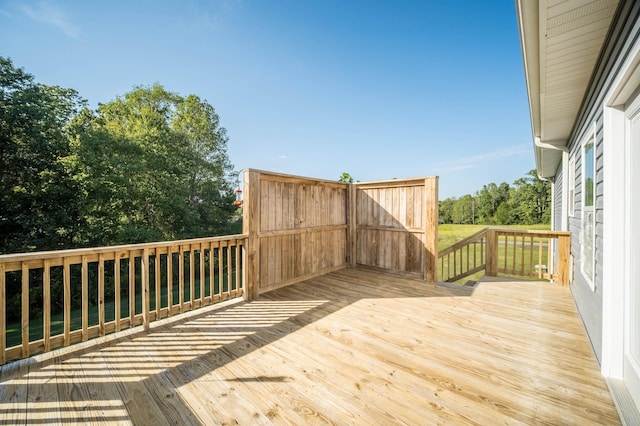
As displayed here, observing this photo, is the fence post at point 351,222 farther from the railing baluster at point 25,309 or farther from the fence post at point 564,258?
the railing baluster at point 25,309

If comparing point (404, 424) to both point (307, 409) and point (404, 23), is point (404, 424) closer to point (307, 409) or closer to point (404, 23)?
point (307, 409)

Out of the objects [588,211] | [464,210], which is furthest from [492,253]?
[464,210]

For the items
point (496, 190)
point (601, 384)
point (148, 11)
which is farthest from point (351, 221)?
point (496, 190)

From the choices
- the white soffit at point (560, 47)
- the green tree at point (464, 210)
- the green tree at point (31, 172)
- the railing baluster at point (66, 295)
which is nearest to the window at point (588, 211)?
the white soffit at point (560, 47)

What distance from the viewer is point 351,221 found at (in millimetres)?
5715

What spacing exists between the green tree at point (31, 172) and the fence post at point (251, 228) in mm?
9301

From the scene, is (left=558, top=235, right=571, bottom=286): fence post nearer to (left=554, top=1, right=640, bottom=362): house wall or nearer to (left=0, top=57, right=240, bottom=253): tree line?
(left=554, top=1, right=640, bottom=362): house wall

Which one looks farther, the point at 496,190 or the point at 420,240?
the point at 496,190

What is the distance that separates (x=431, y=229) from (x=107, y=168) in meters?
12.5

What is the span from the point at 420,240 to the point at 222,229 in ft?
39.2

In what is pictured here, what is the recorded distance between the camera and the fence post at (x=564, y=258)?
4305 millimetres

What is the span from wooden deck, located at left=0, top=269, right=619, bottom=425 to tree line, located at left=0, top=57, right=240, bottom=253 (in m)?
9.73

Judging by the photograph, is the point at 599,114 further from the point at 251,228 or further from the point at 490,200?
the point at 490,200

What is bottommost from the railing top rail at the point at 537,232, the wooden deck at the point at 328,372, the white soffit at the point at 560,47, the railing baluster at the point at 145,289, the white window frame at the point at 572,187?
the wooden deck at the point at 328,372
